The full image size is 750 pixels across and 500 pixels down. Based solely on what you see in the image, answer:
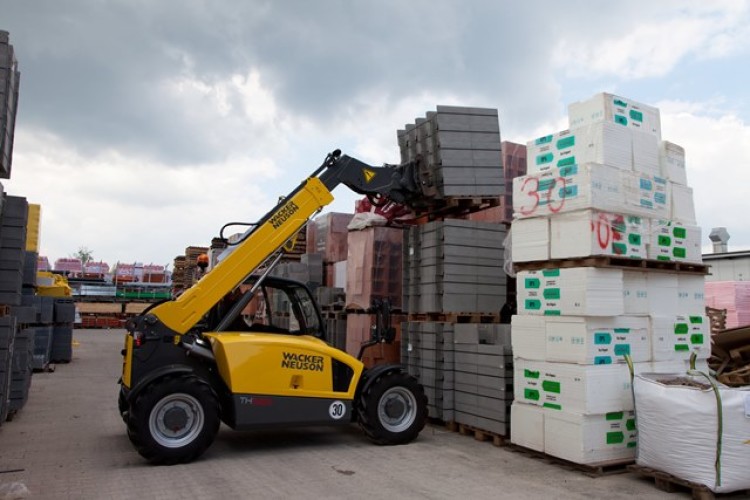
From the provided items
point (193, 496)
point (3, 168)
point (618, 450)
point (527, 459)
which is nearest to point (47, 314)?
point (3, 168)

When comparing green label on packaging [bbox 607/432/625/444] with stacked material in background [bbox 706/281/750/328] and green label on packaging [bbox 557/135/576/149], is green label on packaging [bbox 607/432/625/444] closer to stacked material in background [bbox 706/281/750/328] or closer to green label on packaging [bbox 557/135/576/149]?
green label on packaging [bbox 557/135/576/149]

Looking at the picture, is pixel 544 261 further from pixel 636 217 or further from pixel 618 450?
pixel 618 450

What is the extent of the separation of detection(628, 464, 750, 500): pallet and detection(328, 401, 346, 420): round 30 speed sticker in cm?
317

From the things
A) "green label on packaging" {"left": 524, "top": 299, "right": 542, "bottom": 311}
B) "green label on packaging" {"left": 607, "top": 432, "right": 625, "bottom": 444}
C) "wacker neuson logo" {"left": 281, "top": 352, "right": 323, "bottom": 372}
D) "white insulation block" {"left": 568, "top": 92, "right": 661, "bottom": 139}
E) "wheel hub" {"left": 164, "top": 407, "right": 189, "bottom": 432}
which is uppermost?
"white insulation block" {"left": 568, "top": 92, "right": 661, "bottom": 139}

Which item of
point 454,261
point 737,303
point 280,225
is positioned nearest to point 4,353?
point 280,225

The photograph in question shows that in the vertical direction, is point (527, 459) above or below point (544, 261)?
below

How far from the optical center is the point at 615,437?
19.5 feet

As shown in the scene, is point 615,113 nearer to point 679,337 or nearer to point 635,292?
point 635,292

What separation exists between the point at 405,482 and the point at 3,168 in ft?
18.7

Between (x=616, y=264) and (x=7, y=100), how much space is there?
689 centimetres

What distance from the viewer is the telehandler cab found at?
6.09m

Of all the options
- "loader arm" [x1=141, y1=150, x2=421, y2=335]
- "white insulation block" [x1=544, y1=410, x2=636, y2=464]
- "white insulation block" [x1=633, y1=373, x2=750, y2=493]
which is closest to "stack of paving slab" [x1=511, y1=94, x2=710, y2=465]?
"white insulation block" [x1=544, y1=410, x2=636, y2=464]

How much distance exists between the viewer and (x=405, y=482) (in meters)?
5.54

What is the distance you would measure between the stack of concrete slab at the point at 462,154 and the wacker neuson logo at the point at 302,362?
3.05m
